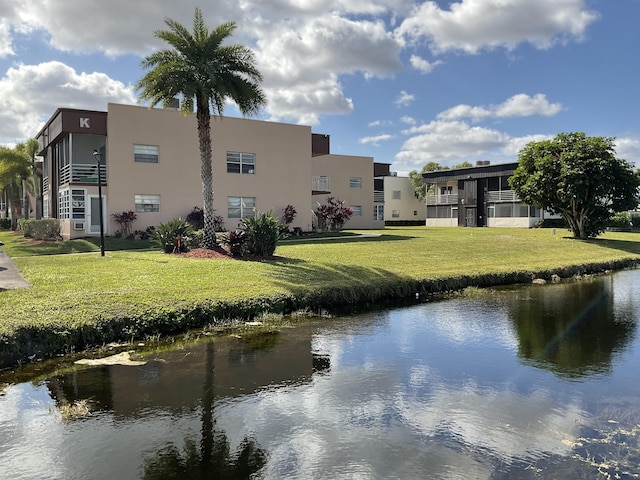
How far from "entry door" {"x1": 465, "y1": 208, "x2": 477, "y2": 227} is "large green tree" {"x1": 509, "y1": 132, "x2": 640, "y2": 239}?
20800 millimetres

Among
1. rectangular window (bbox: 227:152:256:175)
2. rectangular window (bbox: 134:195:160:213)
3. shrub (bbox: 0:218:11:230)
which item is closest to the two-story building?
rectangular window (bbox: 227:152:256:175)

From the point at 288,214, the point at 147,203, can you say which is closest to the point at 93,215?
the point at 147,203

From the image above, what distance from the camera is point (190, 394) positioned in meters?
7.46

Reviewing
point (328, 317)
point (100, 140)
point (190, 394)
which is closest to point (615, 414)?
point (190, 394)

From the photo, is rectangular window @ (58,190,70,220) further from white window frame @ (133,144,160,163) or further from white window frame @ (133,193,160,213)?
white window frame @ (133,144,160,163)

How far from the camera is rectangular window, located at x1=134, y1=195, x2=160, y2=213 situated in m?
29.9

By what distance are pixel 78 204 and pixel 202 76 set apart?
12843 millimetres

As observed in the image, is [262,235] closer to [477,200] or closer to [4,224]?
[477,200]

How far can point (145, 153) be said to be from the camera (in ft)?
98.6

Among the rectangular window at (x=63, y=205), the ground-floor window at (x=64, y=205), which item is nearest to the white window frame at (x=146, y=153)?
the ground-floor window at (x=64, y=205)

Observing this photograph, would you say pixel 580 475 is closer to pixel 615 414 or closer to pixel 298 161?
pixel 615 414

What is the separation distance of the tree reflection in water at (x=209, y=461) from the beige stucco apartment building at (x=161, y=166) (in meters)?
22.6

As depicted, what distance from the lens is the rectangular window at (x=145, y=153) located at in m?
29.8

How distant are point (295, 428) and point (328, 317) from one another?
6.65 metres
